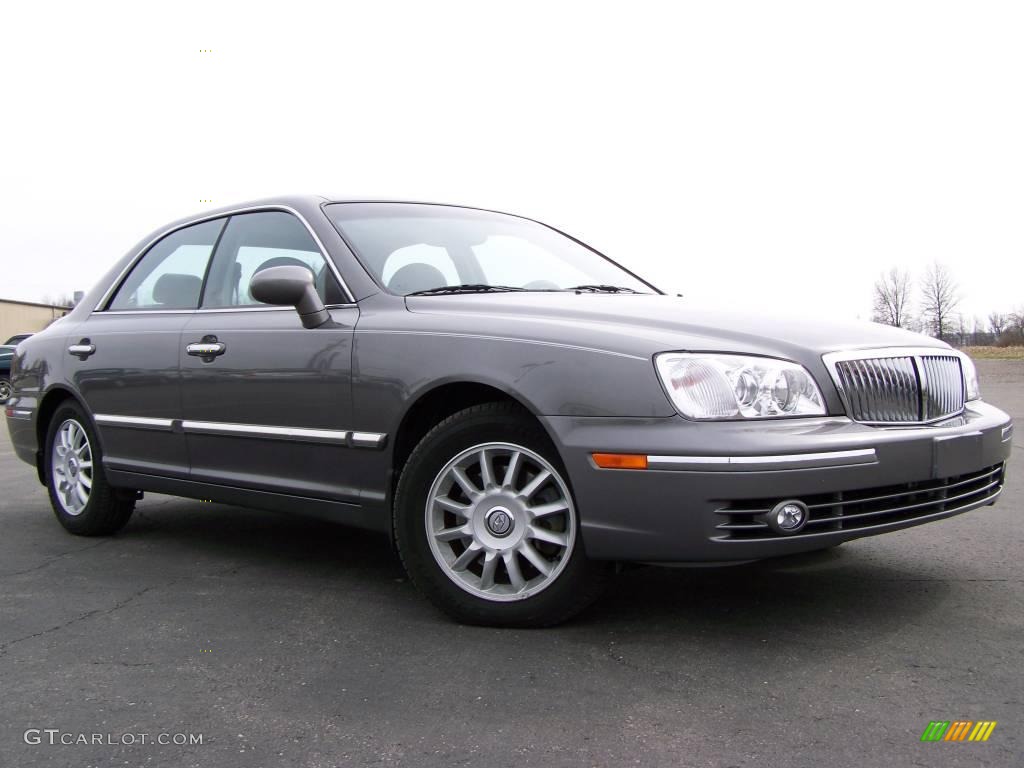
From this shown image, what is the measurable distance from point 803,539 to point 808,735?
70cm

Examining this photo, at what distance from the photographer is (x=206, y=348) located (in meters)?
4.52

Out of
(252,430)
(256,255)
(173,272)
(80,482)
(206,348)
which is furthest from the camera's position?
(80,482)

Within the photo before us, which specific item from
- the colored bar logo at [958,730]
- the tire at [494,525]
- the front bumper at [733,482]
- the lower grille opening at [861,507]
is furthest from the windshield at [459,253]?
the colored bar logo at [958,730]

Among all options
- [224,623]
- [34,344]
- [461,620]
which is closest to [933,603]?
[461,620]

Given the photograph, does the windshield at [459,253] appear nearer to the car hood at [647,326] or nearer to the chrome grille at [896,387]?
the car hood at [647,326]

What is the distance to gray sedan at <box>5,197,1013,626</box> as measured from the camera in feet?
10.2

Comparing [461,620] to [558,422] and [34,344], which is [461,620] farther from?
[34,344]

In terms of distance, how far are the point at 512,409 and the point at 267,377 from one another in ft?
4.09

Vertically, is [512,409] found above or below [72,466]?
above

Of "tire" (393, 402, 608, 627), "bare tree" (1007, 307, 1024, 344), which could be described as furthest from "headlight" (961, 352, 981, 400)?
"bare tree" (1007, 307, 1024, 344)

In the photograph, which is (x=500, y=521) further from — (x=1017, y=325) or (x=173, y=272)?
(x=1017, y=325)

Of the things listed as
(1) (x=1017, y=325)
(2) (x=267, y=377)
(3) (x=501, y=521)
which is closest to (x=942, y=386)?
(3) (x=501, y=521)

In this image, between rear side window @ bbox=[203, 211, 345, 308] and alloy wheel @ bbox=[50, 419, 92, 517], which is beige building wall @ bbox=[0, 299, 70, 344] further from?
rear side window @ bbox=[203, 211, 345, 308]

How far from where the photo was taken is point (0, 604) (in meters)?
4.02
